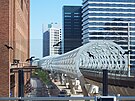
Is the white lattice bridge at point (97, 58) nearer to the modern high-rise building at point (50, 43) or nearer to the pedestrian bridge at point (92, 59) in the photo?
the pedestrian bridge at point (92, 59)

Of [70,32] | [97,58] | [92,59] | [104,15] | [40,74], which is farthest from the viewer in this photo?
[104,15]

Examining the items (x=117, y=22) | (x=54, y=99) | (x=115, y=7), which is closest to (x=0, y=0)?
(x=54, y=99)

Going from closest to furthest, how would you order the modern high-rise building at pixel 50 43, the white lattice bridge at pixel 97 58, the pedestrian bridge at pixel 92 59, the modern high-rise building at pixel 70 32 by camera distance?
1. the modern high-rise building at pixel 70 32
2. the modern high-rise building at pixel 50 43
3. the pedestrian bridge at pixel 92 59
4. the white lattice bridge at pixel 97 58

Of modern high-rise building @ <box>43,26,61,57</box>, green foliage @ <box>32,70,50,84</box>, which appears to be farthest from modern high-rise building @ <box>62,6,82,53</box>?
green foliage @ <box>32,70,50,84</box>

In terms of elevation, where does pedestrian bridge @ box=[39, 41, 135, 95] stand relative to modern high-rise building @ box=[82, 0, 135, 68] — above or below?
below

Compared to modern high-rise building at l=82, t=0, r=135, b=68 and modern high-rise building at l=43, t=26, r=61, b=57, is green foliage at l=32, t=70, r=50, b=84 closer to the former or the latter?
modern high-rise building at l=43, t=26, r=61, b=57

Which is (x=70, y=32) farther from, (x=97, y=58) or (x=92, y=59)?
(x=92, y=59)

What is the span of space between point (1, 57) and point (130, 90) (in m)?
11.8

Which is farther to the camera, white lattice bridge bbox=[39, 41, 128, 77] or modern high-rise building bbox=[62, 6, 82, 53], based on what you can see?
white lattice bridge bbox=[39, 41, 128, 77]

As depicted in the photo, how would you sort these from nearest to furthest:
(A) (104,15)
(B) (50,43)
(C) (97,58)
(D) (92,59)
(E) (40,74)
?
(B) (50,43), (E) (40,74), (C) (97,58), (D) (92,59), (A) (104,15)

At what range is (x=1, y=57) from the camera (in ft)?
78.8

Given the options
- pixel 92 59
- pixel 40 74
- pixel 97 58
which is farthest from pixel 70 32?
pixel 92 59

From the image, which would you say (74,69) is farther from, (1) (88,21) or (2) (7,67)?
(1) (88,21)

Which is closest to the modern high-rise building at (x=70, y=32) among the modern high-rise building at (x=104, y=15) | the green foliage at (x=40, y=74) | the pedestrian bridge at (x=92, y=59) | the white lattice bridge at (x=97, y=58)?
the green foliage at (x=40, y=74)
